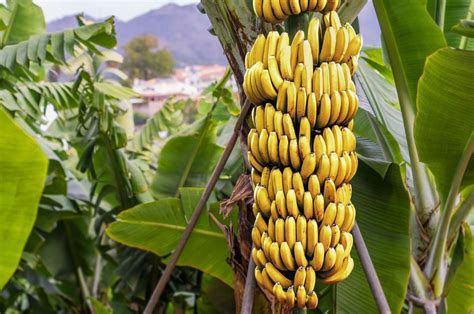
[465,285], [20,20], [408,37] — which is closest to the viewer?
[408,37]

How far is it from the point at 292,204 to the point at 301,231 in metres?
0.03

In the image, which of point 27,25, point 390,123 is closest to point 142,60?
point 27,25

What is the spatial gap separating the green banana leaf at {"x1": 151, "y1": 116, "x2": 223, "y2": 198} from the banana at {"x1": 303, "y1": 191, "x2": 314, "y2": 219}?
119 centimetres

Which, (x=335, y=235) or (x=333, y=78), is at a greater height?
(x=333, y=78)

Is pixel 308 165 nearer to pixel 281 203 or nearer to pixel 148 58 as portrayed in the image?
pixel 281 203

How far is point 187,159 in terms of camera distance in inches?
73.9

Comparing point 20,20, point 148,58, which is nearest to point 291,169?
point 20,20

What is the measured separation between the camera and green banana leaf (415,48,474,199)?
2.94 feet

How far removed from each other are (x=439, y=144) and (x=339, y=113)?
41 cm

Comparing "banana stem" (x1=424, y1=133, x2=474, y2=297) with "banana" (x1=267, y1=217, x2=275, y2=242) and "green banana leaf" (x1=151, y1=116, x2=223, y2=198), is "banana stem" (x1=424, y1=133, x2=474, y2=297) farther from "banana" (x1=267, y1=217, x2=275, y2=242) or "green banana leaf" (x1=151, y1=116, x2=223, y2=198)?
"green banana leaf" (x1=151, y1=116, x2=223, y2=198)

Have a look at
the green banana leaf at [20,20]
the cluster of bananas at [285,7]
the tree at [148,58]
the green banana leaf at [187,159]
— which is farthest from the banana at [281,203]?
the tree at [148,58]

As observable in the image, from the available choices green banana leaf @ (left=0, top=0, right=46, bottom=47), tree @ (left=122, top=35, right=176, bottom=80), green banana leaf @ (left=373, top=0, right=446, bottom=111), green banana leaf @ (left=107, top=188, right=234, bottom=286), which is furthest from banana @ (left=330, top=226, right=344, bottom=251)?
tree @ (left=122, top=35, right=176, bottom=80)

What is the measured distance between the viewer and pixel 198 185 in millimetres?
1926

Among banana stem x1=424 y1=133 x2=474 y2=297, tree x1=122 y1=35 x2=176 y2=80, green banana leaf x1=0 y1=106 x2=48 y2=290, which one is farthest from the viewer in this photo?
tree x1=122 y1=35 x2=176 y2=80
